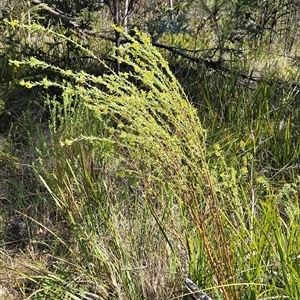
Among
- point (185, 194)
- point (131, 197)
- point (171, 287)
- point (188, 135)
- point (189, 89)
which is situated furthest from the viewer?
point (189, 89)

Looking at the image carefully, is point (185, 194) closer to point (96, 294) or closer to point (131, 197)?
point (96, 294)

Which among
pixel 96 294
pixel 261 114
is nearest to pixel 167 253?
pixel 96 294

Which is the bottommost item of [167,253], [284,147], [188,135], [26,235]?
[26,235]

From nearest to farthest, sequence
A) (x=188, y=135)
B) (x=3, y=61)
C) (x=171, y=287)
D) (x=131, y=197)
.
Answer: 1. (x=188, y=135)
2. (x=171, y=287)
3. (x=131, y=197)
4. (x=3, y=61)

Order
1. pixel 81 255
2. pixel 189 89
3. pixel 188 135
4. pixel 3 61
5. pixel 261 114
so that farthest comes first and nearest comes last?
pixel 3 61 → pixel 189 89 → pixel 261 114 → pixel 81 255 → pixel 188 135

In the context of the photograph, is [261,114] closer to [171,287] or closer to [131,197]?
[131,197]

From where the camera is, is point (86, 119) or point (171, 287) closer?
point (171, 287)

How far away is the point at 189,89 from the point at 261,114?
0.65 meters

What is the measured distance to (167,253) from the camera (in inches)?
69.0

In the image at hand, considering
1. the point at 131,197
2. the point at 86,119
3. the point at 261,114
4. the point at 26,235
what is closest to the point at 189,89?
the point at 261,114

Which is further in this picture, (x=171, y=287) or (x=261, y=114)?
(x=261, y=114)

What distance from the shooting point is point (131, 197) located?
7.14 feet

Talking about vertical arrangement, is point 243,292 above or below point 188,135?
below

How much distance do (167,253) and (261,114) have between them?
1.25 metres
